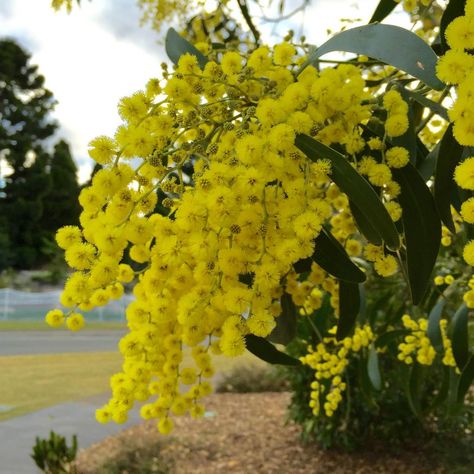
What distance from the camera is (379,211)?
774 mm

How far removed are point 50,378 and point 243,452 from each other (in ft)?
14.2

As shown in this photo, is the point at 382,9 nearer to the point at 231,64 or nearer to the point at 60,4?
the point at 231,64

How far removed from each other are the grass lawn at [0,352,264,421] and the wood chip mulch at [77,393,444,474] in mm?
1732

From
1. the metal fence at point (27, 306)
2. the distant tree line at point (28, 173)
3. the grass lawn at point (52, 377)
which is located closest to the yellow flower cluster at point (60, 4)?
the grass lawn at point (52, 377)

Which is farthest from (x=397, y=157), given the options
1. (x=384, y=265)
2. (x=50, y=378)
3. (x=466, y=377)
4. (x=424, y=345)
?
(x=50, y=378)

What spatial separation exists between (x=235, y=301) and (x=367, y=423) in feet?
14.2

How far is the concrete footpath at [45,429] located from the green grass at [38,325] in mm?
7978

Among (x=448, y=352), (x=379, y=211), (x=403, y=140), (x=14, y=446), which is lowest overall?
(x=14, y=446)

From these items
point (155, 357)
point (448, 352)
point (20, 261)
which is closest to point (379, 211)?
point (155, 357)

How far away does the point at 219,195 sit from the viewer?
2.24 feet

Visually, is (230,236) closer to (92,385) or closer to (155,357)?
(155,357)

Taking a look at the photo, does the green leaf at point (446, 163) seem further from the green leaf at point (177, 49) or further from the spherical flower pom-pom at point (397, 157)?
the green leaf at point (177, 49)

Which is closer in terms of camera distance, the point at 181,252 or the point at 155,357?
the point at 181,252

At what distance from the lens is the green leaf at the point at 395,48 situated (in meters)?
0.76
